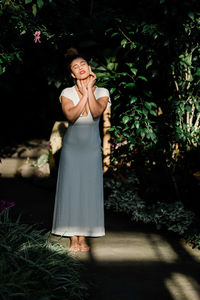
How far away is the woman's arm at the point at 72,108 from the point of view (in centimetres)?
425

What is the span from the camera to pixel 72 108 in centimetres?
431

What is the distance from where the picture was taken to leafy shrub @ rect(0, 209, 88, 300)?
10.5 ft

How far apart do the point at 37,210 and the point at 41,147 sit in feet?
12.6

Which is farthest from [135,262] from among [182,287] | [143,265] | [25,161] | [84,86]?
[25,161]

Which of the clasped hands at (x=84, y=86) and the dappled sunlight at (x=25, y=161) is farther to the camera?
the dappled sunlight at (x=25, y=161)

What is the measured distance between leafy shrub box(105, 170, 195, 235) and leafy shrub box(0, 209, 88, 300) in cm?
159

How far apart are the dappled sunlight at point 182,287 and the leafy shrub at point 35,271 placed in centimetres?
67

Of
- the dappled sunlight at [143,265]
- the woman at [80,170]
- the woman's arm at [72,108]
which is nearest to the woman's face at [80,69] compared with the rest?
the woman at [80,170]

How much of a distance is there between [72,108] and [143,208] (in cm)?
194

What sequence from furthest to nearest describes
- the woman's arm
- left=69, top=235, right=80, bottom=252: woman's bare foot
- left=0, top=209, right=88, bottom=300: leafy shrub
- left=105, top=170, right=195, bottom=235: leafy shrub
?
left=105, top=170, right=195, bottom=235: leafy shrub → left=69, top=235, right=80, bottom=252: woman's bare foot → the woman's arm → left=0, top=209, right=88, bottom=300: leafy shrub

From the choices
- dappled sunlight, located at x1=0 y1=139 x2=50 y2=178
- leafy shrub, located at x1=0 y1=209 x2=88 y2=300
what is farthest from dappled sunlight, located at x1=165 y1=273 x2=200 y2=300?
dappled sunlight, located at x1=0 y1=139 x2=50 y2=178

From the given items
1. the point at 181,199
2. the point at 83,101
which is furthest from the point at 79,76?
the point at 181,199

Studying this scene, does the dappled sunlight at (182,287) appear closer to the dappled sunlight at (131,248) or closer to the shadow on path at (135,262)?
the shadow on path at (135,262)

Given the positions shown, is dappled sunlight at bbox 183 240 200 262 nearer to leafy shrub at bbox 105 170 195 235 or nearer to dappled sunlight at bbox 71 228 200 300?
dappled sunlight at bbox 71 228 200 300
